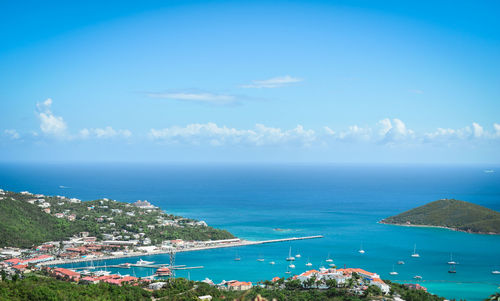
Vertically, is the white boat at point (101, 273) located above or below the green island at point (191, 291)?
below

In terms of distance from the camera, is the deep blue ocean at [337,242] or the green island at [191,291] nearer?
the green island at [191,291]

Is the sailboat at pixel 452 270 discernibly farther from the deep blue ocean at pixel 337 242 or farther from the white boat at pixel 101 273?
the white boat at pixel 101 273

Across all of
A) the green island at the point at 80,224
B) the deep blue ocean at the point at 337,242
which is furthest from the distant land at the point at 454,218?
the green island at the point at 80,224

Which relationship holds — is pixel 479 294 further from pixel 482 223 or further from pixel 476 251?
pixel 482 223

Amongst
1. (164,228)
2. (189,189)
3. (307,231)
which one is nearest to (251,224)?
(307,231)

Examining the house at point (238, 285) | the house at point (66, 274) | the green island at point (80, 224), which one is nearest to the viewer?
the house at point (238, 285)

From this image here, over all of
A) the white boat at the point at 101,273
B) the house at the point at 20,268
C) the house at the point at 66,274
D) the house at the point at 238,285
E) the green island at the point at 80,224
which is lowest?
the house at the point at 238,285

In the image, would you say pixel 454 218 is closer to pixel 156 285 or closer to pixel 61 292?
pixel 156 285
